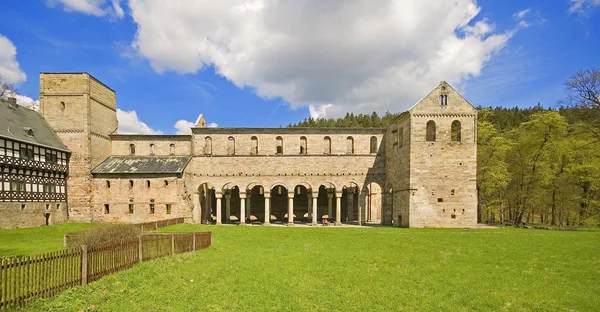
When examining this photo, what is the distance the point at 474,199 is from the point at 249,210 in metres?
25.5

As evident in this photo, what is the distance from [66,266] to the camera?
10.0m

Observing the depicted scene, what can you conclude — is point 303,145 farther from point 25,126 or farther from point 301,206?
point 25,126

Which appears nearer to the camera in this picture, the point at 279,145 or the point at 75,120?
the point at 75,120

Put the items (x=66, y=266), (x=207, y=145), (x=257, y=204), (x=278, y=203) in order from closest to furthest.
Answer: (x=66, y=266) < (x=207, y=145) < (x=257, y=204) < (x=278, y=203)

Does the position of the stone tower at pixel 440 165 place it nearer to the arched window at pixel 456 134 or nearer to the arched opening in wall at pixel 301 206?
the arched window at pixel 456 134

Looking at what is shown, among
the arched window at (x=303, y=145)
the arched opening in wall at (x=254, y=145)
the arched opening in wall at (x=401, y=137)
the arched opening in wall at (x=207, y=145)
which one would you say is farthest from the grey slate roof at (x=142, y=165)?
the arched opening in wall at (x=401, y=137)

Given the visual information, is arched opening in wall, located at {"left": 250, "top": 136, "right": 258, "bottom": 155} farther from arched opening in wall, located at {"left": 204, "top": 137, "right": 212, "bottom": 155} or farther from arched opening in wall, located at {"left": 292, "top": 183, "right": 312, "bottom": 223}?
arched opening in wall, located at {"left": 292, "top": 183, "right": 312, "bottom": 223}

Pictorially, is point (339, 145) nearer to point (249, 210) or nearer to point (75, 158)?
point (249, 210)

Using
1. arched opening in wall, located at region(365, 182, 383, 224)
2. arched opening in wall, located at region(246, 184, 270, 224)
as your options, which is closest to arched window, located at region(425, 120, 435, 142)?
arched opening in wall, located at region(365, 182, 383, 224)

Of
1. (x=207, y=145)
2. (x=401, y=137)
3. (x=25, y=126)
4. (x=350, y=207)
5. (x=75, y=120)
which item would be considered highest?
(x=75, y=120)

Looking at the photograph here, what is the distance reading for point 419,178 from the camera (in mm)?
31922

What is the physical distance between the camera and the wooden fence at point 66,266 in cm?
871

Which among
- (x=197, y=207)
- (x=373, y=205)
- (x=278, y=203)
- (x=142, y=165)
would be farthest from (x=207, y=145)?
(x=373, y=205)

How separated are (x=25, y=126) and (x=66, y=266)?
29.8 metres
